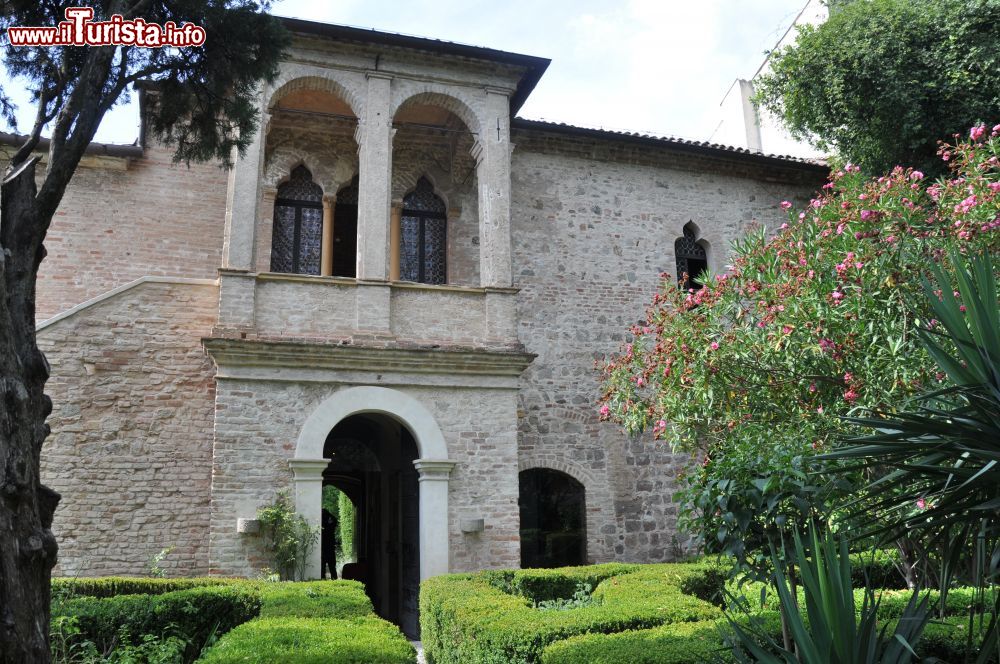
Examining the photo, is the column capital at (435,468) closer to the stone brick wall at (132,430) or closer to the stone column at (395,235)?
the stone brick wall at (132,430)

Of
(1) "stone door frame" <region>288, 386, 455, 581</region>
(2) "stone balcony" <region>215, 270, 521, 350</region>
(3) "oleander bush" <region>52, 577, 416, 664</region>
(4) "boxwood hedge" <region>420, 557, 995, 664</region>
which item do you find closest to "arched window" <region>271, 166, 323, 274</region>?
(2) "stone balcony" <region>215, 270, 521, 350</region>

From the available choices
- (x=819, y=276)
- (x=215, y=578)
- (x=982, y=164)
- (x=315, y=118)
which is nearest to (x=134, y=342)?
(x=215, y=578)

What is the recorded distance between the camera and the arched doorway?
12008mm

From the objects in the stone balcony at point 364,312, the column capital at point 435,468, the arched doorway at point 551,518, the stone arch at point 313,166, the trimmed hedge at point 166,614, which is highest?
the stone arch at point 313,166

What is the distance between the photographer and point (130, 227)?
11.9m

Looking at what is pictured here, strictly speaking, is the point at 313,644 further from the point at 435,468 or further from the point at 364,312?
the point at 364,312

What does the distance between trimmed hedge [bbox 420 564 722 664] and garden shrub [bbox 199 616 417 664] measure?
2.09 feet

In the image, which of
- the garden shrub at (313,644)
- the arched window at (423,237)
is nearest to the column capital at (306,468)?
the garden shrub at (313,644)

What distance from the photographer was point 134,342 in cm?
1006

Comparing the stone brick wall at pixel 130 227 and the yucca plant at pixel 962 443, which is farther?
the stone brick wall at pixel 130 227

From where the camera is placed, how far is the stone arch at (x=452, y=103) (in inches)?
449

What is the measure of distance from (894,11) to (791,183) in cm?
344

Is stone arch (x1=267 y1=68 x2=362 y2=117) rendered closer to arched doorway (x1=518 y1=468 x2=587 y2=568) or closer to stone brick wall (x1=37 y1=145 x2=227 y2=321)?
stone brick wall (x1=37 y1=145 x2=227 y2=321)

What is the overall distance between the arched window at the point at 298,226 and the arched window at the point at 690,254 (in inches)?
253
